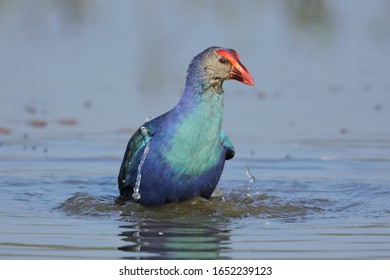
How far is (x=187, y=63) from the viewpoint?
1302 cm

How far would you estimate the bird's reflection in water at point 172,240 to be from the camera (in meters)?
6.37

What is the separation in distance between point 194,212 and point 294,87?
16.2 ft

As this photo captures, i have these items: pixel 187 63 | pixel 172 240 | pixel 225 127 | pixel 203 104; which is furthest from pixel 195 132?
pixel 187 63

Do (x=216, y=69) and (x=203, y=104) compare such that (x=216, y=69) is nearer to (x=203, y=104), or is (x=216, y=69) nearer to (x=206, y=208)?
(x=203, y=104)

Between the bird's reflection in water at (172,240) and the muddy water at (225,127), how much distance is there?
12mm

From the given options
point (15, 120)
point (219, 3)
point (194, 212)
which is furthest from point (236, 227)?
point (219, 3)

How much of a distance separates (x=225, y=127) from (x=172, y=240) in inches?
162

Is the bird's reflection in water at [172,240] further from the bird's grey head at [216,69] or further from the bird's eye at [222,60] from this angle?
the bird's eye at [222,60]

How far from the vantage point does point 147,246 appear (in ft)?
21.7

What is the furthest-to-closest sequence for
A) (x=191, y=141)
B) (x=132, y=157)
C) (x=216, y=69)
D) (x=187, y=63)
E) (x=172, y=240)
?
(x=187, y=63), (x=132, y=157), (x=216, y=69), (x=191, y=141), (x=172, y=240)

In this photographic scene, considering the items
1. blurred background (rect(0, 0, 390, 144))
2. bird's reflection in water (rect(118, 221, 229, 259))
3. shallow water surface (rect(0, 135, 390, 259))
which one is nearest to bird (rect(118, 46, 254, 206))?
shallow water surface (rect(0, 135, 390, 259))

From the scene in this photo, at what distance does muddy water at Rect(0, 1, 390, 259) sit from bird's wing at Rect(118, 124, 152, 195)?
20cm

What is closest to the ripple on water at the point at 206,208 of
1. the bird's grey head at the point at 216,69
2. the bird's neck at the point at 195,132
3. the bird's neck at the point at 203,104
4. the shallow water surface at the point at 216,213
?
the shallow water surface at the point at 216,213
